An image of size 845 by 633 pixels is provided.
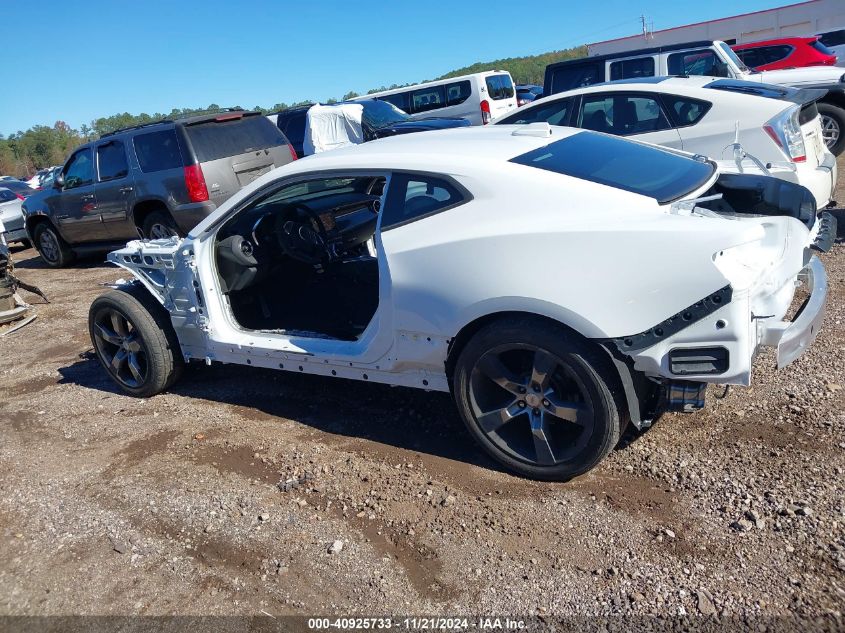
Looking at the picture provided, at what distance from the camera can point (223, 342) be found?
4309 millimetres

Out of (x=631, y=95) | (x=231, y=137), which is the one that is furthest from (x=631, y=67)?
(x=231, y=137)

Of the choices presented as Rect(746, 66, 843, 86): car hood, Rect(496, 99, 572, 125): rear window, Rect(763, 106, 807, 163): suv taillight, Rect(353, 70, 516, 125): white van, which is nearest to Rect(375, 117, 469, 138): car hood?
Rect(353, 70, 516, 125): white van

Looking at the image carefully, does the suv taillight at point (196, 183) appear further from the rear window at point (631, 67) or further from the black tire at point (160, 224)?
the rear window at point (631, 67)

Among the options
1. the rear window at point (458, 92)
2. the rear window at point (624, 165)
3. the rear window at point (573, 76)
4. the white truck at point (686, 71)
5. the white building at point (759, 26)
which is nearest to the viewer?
the rear window at point (624, 165)

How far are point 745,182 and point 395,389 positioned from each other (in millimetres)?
2437

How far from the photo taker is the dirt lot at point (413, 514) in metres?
2.61

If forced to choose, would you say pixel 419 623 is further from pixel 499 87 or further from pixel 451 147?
Answer: pixel 499 87

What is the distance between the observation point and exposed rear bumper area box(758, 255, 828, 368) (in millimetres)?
2848

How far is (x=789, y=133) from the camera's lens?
245 inches

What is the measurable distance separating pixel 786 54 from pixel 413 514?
15965 millimetres

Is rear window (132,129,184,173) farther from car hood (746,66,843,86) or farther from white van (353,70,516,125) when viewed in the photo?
car hood (746,66,843,86)

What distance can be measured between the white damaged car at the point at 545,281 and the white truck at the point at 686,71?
7126 mm

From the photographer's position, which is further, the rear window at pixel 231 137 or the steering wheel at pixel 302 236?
the rear window at pixel 231 137

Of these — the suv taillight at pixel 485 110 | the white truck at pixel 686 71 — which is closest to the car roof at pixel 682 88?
the white truck at pixel 686 71
